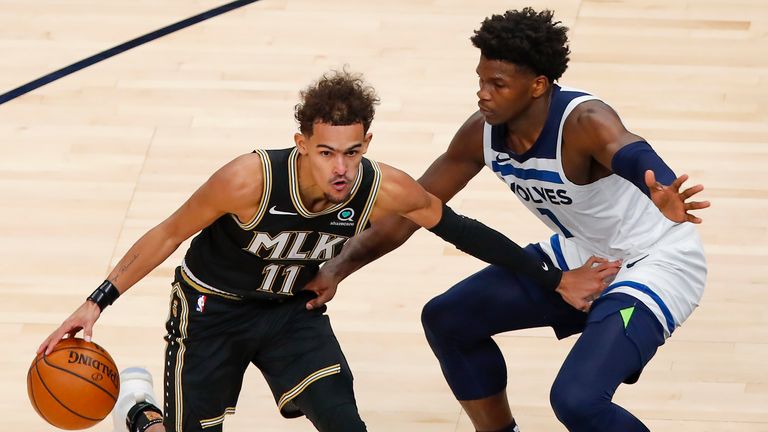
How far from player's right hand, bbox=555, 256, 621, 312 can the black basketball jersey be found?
28.8 inches

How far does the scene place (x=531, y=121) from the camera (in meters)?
4.30

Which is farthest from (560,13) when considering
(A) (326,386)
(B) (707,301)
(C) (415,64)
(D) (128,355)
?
(A) (326,386)

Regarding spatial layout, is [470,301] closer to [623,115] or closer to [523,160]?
[523,160]

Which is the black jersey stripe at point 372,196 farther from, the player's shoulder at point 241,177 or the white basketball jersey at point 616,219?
the white basketball jersey at point 616,219

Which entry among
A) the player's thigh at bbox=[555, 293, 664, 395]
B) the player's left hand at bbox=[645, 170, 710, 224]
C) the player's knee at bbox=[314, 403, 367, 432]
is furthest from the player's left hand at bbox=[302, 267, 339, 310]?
the player's left hand at bbox=[645, 170, 710, 224]

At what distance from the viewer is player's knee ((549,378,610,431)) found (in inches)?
158

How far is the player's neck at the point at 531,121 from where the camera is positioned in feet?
14.1

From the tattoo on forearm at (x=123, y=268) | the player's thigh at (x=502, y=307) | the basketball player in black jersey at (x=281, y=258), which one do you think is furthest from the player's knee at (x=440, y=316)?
the tattoo on forearm at (x=123, y=268)

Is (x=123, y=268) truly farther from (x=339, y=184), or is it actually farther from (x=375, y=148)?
(x=375, y=148)

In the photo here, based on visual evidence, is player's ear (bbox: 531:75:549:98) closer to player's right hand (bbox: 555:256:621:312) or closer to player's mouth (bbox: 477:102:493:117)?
player's mouth (bbox: 477:102:493:117)

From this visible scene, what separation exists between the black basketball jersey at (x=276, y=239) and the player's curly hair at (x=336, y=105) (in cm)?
21

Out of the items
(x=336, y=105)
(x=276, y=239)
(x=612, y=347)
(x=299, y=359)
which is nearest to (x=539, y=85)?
(x=336, y=105)

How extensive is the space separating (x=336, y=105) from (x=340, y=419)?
1.01 meters

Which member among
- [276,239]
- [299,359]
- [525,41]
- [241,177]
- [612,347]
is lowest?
[299,359]
